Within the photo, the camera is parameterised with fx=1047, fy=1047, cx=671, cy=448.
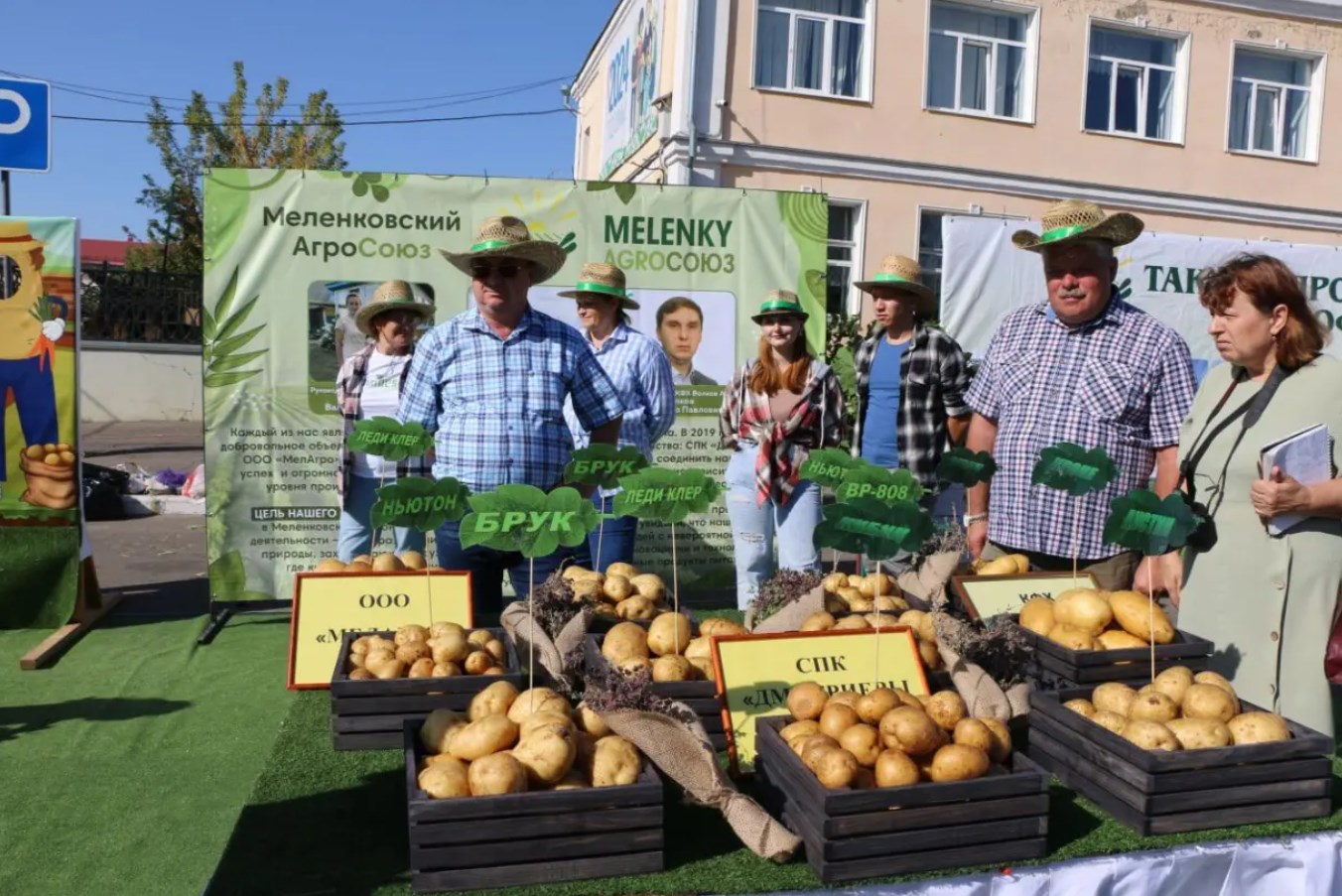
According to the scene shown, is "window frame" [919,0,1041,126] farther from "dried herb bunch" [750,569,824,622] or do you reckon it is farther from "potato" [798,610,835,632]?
"potato" [798,610,835,632]

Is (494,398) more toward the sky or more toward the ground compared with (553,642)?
more toward the sky

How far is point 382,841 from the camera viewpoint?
1.87 m

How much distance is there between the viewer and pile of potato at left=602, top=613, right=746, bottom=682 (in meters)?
2.27

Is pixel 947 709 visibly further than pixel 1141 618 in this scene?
No

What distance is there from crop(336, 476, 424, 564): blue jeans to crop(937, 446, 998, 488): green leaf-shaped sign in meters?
2.60

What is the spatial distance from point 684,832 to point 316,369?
3.83 metres

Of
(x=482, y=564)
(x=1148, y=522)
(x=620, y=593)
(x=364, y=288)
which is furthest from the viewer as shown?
(x=364, y=288)

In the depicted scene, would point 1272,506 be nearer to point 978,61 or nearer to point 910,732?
point 910,732

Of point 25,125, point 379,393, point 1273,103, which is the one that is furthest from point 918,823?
point 1273,103

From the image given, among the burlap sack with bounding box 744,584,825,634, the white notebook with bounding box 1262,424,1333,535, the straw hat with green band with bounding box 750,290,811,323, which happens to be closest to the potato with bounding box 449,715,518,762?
the burlap sack with bounding box 744,584,825,634

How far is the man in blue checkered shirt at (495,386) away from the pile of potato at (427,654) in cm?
81

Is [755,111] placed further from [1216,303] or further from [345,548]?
[1216,303]

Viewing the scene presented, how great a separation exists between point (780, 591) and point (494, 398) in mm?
1135

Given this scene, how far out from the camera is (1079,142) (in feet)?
47.1
